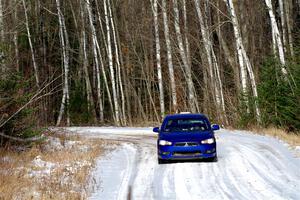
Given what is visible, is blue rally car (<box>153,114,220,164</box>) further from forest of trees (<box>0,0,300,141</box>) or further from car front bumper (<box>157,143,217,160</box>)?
forest of trees (<box>0,0,300,141</box>)

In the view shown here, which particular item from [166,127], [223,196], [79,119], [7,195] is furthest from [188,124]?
[79,119]

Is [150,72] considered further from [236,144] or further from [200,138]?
[200,138]

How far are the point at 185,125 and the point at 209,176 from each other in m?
3.78

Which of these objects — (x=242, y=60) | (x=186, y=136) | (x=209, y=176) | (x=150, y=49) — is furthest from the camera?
(x=150, y=49)

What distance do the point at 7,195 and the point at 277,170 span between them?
6.53 metres

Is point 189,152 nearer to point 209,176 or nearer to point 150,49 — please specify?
point 209,176

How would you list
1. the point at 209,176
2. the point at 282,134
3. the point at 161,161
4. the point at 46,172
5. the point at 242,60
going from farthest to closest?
the point at 242,60 < the point at 282,134 < the point at 161,161 < the point at 46,172 < the point at 209,176

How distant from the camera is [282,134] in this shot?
18562mm

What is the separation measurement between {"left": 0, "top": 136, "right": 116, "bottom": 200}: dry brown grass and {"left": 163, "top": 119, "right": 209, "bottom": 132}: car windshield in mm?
2640

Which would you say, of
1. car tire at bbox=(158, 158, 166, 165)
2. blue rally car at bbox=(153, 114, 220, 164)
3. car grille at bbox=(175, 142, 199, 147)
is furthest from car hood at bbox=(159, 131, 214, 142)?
car tire at bbox=(158, 158, 166, 165)

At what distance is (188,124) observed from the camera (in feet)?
48.4

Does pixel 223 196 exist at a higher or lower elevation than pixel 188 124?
lower

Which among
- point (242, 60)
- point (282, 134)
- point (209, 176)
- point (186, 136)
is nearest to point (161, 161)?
point (186, 136)

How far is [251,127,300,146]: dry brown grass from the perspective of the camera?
16164 mm
